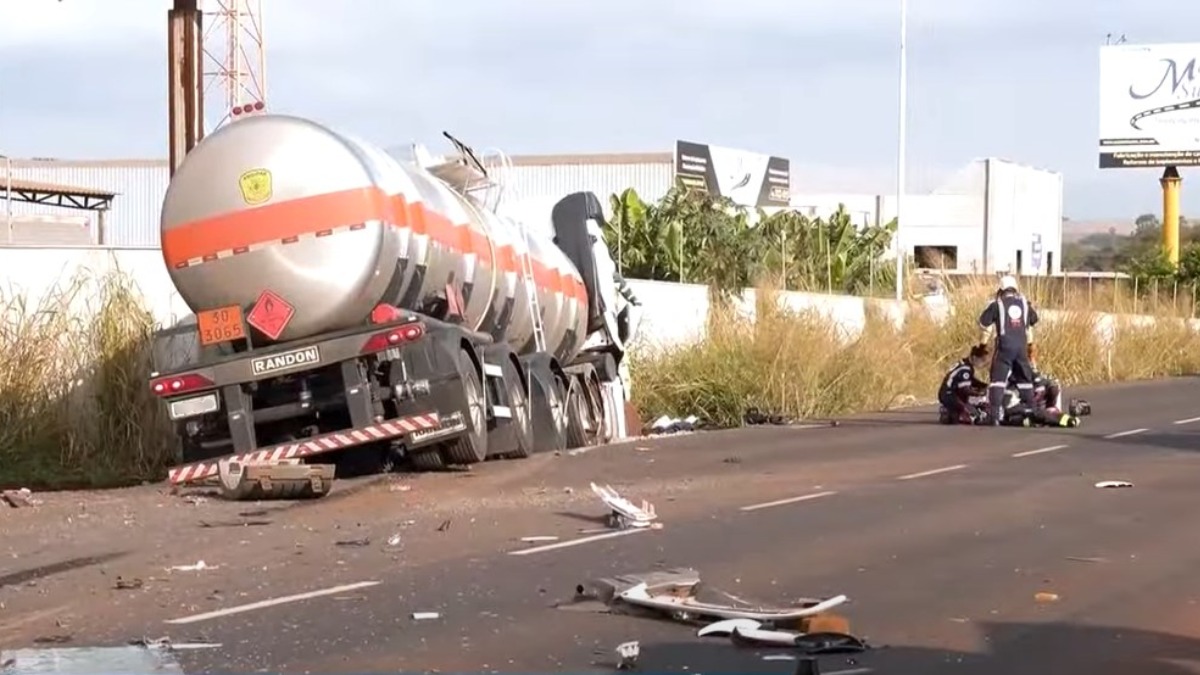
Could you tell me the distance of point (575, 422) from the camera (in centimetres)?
1945

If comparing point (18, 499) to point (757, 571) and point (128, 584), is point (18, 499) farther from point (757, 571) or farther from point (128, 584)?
point (757, 571)

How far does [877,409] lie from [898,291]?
29.8ft

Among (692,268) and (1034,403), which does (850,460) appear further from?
(692,268)

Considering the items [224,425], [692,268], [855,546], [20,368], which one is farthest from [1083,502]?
[692,268]

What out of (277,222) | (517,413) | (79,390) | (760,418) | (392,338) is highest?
(277,222)

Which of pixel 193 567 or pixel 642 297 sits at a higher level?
pixel 642 297

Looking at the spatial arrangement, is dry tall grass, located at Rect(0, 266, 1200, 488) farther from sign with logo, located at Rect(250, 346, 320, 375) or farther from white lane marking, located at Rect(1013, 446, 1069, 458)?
white lane marking, located at Rect(1013, 446, 1069, 458)

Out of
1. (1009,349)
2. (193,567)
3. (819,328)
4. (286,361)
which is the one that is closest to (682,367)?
(819,328)

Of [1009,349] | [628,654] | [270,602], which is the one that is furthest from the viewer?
[1009,349]

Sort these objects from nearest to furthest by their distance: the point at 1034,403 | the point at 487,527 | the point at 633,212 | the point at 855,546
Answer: the point at 855,546 → the point at 487,527 → the point at 1034,403 → the point at 633,212

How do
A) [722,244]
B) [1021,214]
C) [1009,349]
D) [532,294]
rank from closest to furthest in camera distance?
[532,294] < [1009,349] < [722,244] < [1021,214]

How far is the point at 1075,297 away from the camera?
111 feet

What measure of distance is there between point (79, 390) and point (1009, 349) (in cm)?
1054

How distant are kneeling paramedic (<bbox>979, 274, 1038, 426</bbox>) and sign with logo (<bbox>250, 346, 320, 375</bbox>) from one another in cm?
947
